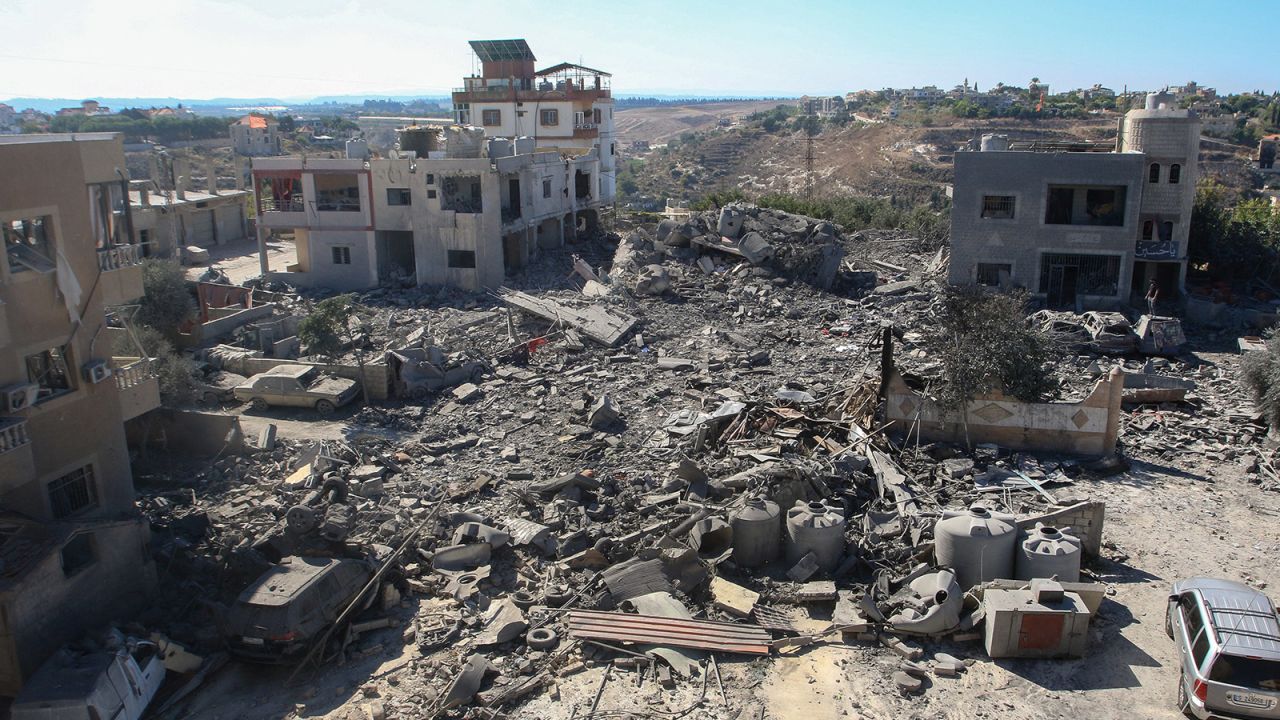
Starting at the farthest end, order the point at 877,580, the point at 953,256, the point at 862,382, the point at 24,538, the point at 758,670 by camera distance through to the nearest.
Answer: the point at 953,256 < the point at 862,382 < the point at 877,580 < the point at 24,538 < the point at 758,670

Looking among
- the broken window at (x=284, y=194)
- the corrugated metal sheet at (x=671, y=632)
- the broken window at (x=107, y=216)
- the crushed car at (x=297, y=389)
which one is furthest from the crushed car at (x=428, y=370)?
the broken window at (x=284, y=194)

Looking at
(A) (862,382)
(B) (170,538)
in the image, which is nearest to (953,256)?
(A) (862,382)

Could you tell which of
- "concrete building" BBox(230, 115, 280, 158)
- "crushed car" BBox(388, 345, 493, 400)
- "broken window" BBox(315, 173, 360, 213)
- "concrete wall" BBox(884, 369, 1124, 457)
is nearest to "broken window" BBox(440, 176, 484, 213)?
"broken window" BBox(315, 173, 360, 213)

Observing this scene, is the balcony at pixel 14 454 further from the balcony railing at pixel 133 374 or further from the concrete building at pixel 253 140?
the concrete building at pixel 253 140

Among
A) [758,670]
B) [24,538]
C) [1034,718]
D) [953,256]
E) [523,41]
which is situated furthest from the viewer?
[523,41]

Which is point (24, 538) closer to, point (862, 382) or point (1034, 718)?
point (1034, 718)

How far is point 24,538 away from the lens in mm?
11602

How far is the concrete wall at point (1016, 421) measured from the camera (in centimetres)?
1658

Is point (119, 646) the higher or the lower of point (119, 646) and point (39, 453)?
the lower

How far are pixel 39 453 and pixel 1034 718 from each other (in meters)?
14.0

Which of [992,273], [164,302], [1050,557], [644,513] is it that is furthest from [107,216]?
[992,273]

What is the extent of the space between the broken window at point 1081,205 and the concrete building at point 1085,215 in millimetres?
32

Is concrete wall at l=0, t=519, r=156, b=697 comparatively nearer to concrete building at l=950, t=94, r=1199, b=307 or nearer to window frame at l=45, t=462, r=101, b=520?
window frame at l=45, t=462, r=101, b=520

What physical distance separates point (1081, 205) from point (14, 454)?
28.8 m
